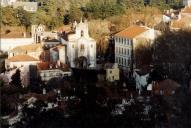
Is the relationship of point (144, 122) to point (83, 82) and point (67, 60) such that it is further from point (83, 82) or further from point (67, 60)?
point (67, 60)

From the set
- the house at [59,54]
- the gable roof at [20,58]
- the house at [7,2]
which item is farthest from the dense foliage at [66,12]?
the gable roof at [20,58]

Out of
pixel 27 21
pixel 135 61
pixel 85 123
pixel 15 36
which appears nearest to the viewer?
pixel 85 123

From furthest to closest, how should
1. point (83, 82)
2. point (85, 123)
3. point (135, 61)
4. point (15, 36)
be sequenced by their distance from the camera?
point (15, 36) → point (135, 61) → point (83, 82) → point (85, 123)

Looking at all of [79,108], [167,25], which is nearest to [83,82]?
[79,108]

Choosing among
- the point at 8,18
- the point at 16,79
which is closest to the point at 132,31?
the point at 16,79

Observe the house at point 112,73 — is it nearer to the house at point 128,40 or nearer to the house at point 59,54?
the house at point 128,40

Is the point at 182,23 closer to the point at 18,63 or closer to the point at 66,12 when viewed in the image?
the point at 18,63

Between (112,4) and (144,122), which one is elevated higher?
(112,4)

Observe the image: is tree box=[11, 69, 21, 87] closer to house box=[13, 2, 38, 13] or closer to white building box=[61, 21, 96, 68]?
white building box=[61, 21, 96, 68]
